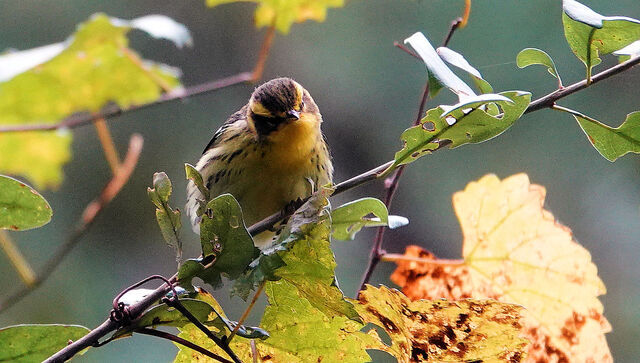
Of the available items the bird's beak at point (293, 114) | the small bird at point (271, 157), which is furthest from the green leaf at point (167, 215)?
the bird's beak at point (293, 114)

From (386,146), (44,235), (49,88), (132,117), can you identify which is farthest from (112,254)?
(49,88)

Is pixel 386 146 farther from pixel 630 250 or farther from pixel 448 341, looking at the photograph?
pixel 448 341

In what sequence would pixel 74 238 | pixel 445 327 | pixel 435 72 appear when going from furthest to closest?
pixel 74 238
pixel 445 327
pixel 435 72

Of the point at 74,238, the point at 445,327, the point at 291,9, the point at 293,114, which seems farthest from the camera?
the point at 293,114

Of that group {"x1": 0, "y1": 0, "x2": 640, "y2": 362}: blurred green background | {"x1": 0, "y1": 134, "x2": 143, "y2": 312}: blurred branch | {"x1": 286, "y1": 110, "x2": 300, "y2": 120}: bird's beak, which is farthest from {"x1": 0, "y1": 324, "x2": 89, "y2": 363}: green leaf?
{"x1": 0, "y1": 0, "x2": 640, "y2": 362}: blurred green background

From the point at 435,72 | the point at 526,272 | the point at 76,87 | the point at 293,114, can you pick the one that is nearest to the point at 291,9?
the point at 293,114

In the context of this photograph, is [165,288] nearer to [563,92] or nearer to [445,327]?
[445,327]

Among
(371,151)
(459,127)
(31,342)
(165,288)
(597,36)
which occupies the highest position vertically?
(597,36)

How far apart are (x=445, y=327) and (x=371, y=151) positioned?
2.57 meters

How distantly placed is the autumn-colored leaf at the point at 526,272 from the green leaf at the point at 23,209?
1.38 feet

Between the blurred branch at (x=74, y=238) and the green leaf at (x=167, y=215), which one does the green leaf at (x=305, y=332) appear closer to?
the green leaf at (x=167, y=215)

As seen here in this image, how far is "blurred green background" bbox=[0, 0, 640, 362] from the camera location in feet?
9.46

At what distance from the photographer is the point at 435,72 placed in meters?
0.59

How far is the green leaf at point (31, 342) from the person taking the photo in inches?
26.6
